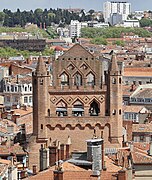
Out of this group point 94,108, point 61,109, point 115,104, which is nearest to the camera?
point 115,104

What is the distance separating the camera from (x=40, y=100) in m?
41.0

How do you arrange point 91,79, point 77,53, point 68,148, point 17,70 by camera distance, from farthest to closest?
point 17,70
point 91,79
point 77,53
point 68,148

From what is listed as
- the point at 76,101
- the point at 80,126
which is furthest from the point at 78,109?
the point at 80,126

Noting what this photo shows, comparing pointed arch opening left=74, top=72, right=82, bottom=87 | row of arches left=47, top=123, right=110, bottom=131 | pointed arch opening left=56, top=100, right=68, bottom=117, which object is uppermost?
pointed arch opening left=74, top=72, right=82, bottom=87

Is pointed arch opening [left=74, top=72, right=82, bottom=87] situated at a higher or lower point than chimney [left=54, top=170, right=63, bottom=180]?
higher

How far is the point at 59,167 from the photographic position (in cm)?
2773

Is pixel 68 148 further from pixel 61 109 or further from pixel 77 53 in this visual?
pixel 77 53

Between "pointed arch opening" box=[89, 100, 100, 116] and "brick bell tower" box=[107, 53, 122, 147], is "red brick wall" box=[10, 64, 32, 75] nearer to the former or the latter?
"pointed arch opening" box=[89, 100, 100, 116]

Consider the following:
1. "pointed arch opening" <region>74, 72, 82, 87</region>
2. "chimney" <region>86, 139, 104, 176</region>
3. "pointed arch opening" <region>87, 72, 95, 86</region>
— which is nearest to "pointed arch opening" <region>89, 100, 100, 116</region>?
"pointed arch opening" <region>87, 72, 95, 86</region>

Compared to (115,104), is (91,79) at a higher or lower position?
higher

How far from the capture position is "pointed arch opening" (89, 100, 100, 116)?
41.2 meters

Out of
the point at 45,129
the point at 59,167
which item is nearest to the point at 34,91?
the point at 45,129

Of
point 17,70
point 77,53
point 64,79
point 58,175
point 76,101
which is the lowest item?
point 58,175

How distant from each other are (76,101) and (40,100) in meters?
1.61
